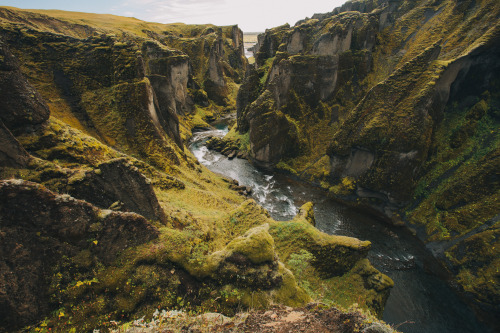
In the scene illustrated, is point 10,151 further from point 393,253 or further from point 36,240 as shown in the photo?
point 393,253

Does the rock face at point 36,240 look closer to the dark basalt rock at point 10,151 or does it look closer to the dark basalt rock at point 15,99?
the dark basalt rock at point 10,151

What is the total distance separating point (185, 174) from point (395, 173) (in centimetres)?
2796

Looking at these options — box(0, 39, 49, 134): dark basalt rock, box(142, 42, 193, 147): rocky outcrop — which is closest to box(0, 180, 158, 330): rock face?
box(0, 39, 49, 134): dark basalt rock

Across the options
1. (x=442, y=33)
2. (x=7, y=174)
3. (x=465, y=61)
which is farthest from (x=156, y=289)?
(x=442, y=33)

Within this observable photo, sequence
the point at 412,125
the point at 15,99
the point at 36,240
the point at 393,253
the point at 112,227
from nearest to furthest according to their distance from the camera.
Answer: the point at 36,240 → the point at 112,227 → the point at 15,99 → the point at 393,253 → the point at 412,125

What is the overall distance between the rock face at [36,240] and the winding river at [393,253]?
495 inches

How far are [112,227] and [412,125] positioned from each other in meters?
35.1

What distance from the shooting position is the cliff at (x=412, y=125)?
24.9 meters

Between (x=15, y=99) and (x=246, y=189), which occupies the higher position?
(x=15, y=99)

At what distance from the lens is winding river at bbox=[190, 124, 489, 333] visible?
19.6 m

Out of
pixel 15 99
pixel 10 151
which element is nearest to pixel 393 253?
pixel 10 151

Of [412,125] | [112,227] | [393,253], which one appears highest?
[412,125]

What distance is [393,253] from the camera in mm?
25844

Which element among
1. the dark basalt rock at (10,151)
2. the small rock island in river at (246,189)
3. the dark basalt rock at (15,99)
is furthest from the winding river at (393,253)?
the dark basalt rock at (15,99)
